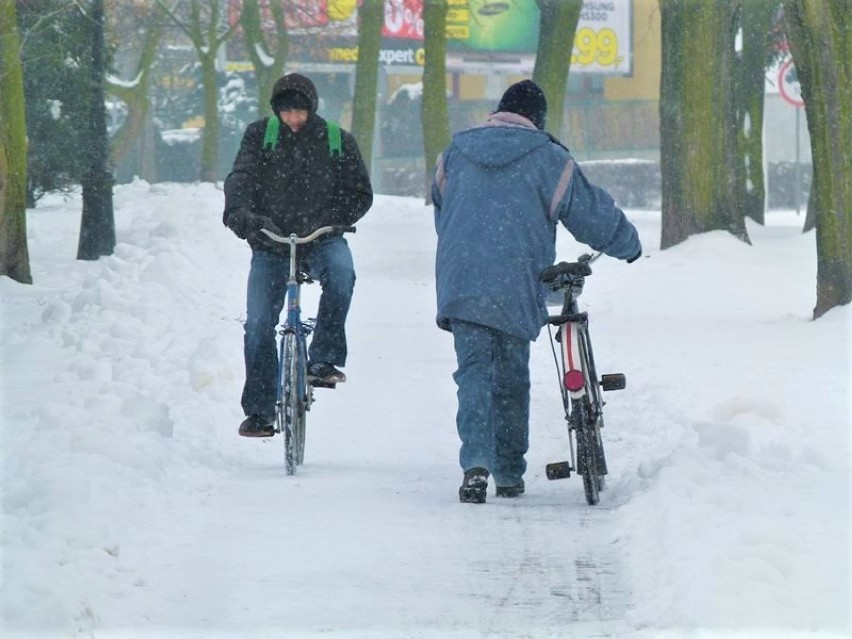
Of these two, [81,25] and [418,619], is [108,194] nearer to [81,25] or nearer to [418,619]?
[81,25]

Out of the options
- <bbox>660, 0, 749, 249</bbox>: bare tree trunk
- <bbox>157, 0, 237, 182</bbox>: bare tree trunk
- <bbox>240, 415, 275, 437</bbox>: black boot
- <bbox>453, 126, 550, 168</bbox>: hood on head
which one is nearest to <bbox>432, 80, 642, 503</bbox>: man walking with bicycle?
<bbox>453, 126, 550, 168</bbox>: hood on head

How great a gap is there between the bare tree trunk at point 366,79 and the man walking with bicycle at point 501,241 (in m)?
27.6

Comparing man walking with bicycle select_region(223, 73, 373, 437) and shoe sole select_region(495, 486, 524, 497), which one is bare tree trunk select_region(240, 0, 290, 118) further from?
shoe sole select_region(495, 486, 524, 497)

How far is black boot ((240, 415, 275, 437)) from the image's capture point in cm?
912

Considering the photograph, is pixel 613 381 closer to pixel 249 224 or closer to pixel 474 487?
pixel 474 487

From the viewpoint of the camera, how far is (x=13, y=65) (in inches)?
695

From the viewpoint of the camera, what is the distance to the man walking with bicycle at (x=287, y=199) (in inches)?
356

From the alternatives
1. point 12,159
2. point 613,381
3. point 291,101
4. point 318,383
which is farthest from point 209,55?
point 613,381

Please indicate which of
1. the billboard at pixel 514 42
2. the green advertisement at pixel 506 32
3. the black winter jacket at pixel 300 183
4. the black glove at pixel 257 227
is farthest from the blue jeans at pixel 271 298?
the green advertisement at pixel 506 32

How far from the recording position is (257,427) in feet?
30.0

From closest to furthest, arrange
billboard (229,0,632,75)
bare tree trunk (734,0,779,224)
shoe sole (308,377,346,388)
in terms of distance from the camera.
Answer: shoe sole (308,377,346,388) < bare tree trunk (734,0,779,224) < billboard (229,0,632,75)

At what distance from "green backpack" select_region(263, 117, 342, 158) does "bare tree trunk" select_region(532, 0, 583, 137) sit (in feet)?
62.8

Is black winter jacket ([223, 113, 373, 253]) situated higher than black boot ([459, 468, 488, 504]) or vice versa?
black winter jacket ([223, 113, 373, 253])

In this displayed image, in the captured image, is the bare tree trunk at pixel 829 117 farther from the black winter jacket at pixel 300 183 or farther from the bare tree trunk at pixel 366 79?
the bare tree trunk at pixel 366 79
